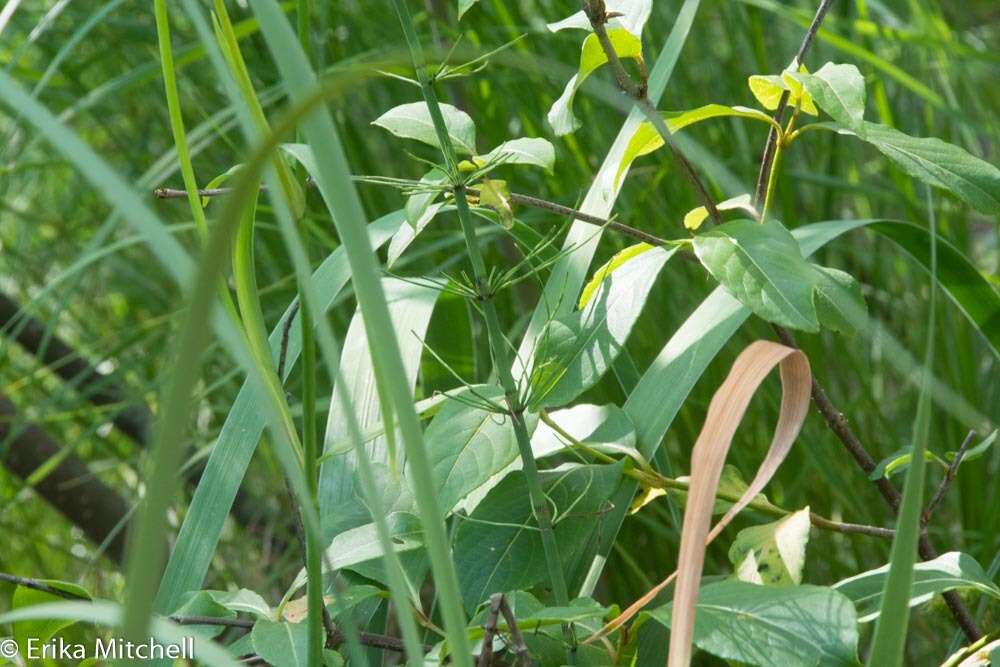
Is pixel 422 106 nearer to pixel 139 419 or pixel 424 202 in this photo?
pixel 424 202

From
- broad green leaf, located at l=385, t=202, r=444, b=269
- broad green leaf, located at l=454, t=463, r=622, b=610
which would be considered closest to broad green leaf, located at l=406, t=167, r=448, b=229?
broad green leaf, located at l=385, t=202, r=444, b=269

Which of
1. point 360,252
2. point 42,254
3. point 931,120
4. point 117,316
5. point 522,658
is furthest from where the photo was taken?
point 117,316

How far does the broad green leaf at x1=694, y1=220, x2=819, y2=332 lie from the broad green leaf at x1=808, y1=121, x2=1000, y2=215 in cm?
5

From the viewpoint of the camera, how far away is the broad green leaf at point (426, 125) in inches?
15.3

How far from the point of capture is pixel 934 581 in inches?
14.0

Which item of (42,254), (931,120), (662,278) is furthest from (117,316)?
(931,120)

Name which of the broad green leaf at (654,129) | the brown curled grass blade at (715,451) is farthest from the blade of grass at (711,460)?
the broad green leaf at (654,129)

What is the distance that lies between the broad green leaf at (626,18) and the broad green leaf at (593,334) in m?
0.08

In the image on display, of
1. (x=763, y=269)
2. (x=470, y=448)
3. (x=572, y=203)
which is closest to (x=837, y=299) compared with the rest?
(x=763, y=269)

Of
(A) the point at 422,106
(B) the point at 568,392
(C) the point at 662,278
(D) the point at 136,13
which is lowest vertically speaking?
(C) the point at 662,278

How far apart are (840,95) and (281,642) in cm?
25

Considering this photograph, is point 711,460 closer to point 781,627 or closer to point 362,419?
point 781,627

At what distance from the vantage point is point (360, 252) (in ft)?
0.62

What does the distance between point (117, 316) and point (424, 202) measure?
1209 mm
